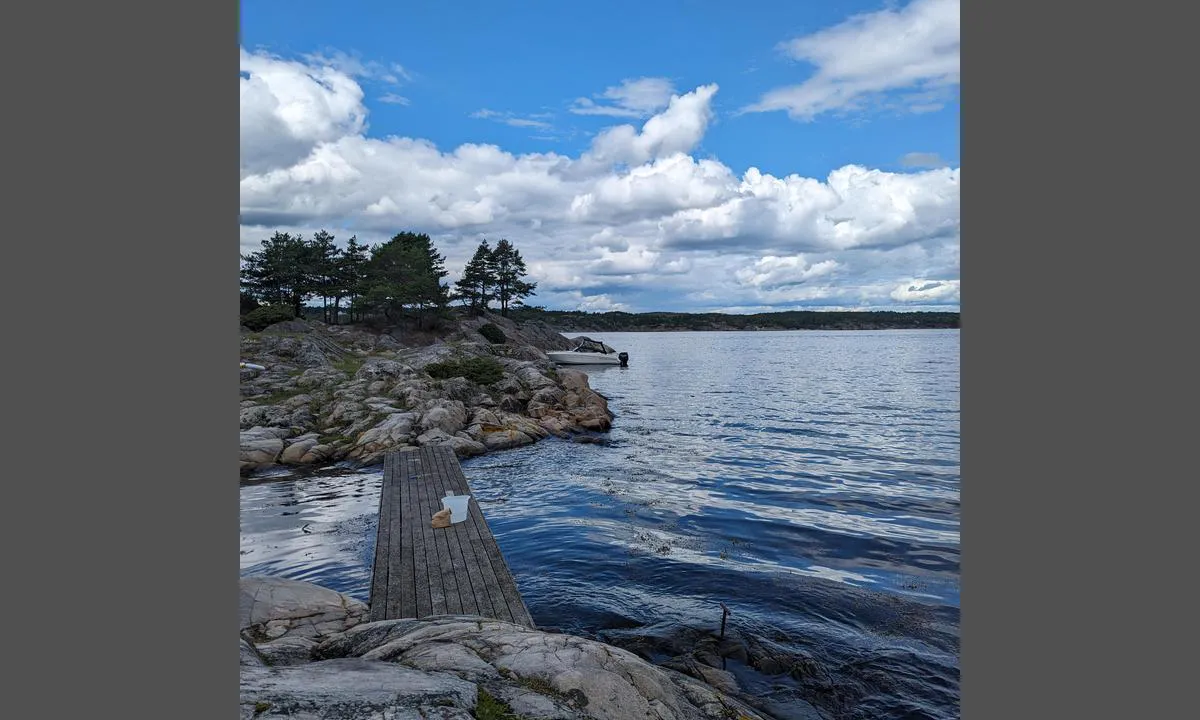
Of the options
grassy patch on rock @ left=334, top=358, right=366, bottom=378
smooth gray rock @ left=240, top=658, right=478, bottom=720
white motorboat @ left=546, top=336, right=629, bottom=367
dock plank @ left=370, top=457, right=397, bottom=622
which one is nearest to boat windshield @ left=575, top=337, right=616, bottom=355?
white motorboat @ left=546, top=336, right=629, bottom=367

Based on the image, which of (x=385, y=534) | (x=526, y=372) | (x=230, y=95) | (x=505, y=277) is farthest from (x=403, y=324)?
(x=230, y=95)

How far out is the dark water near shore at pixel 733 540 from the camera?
9.59 metres

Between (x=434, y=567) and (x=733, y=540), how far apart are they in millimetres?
7142

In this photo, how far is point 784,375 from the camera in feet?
205

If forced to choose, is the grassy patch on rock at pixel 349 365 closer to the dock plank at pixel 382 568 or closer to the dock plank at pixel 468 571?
the dock plank at pixel 382 568

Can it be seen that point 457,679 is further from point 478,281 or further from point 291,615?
point 478,281

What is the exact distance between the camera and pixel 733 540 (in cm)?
1438

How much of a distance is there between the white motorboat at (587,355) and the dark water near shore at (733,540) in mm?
39059

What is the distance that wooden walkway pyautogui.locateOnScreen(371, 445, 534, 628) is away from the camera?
8773 mm

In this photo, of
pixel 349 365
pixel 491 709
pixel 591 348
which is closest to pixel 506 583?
pixel 491 709

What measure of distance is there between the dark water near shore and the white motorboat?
3906 centimetres

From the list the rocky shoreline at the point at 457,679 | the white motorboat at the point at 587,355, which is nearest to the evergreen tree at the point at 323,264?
the white motorboat at the point at 587,355

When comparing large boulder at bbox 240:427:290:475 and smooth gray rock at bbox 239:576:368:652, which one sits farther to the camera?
large boulder at bbox 240:427:290:475

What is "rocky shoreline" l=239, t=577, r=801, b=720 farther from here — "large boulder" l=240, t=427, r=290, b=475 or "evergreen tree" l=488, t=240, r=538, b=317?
"evergreen tree" l=488, t=240, r=538, b=317
